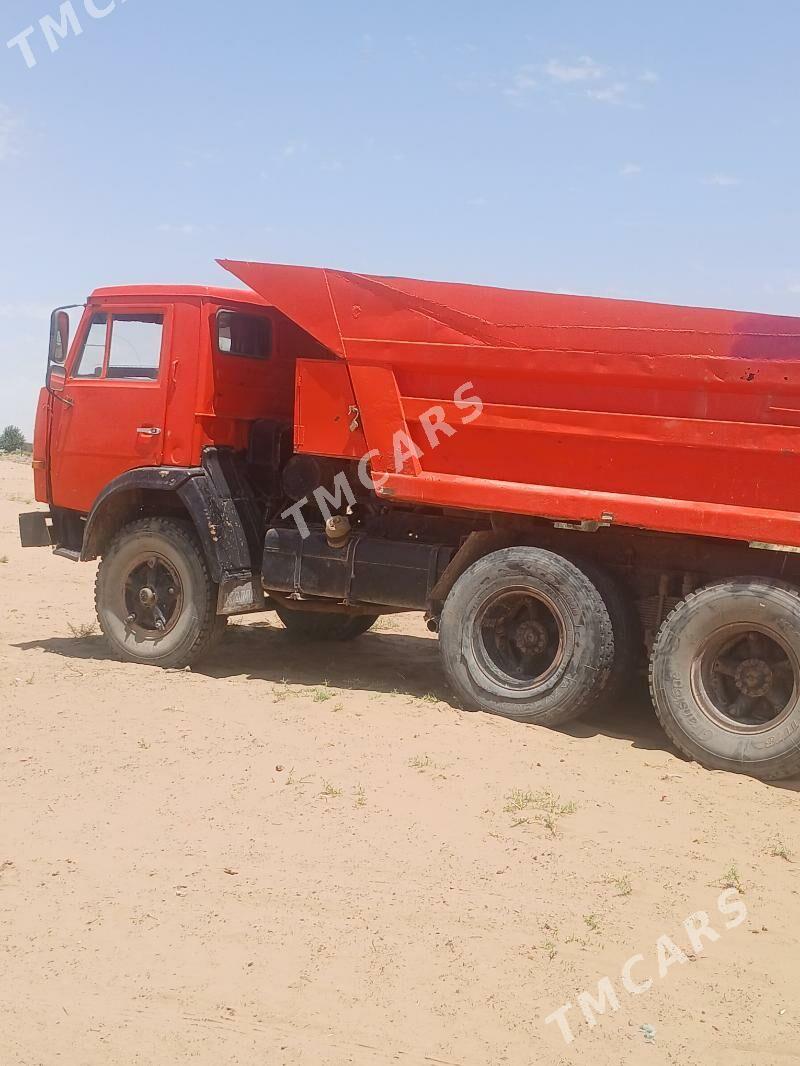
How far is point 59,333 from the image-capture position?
8.30 metres

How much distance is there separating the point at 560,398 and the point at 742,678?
1.89 metres

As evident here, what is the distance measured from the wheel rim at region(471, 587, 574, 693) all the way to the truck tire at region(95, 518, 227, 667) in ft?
7.06

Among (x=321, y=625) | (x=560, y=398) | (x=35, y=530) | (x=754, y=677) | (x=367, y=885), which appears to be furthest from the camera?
(x=321, y=625)

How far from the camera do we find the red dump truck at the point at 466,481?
5987 mm

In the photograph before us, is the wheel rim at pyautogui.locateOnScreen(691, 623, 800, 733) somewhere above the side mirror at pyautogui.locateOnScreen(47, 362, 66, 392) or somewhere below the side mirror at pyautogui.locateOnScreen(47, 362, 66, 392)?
below

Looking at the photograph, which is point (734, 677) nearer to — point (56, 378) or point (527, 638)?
point (527, 638)

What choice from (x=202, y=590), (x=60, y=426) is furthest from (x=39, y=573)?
(x=202, y=590)

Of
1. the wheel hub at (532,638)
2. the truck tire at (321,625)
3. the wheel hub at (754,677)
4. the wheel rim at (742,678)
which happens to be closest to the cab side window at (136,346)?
the truck tire at (321,625)

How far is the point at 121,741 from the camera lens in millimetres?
5973

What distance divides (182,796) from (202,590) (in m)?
2.77

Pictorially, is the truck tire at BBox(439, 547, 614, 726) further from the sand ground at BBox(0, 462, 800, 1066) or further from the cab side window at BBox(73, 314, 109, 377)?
the cab side window at BBox(73, 314, 109, 377)

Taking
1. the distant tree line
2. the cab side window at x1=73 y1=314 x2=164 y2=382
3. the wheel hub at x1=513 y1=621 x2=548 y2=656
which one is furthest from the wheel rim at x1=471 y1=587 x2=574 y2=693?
the distant tree line

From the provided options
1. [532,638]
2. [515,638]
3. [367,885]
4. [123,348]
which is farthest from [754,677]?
[123,348]

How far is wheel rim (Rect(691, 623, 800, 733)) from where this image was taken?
598cm
